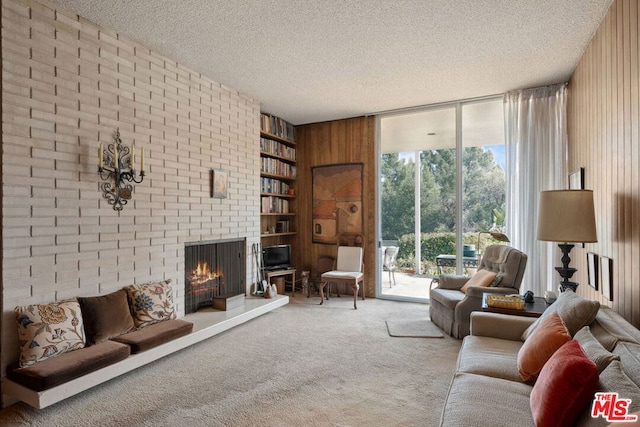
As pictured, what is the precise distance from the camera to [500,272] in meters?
3.72

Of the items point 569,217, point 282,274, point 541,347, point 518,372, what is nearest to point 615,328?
point 541,347

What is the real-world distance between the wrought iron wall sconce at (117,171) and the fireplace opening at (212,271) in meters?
0.93

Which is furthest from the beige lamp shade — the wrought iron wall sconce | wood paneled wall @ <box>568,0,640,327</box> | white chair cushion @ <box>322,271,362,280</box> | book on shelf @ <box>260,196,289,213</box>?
Result: book on shelf @ <box>260,196,289,213</box>

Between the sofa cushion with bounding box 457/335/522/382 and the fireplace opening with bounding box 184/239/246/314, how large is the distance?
9.44ft

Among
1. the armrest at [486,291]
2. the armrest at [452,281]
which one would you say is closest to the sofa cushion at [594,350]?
the armrest at [486,291]

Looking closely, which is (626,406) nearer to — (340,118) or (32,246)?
(32,246)

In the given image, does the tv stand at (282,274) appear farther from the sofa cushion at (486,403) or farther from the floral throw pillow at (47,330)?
the sofa cushion at (486,403)

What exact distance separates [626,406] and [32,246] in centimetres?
339

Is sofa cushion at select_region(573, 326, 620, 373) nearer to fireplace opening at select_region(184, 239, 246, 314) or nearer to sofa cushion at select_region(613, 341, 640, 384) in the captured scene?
sofa cushion at select_region(613, 341, 640, 384)

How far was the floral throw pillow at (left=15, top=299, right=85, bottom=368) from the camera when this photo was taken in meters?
2.31

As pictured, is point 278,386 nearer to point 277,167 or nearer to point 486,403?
point 486,403

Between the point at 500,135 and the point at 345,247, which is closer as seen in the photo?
the point at 500,135

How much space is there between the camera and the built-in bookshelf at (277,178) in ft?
17.7

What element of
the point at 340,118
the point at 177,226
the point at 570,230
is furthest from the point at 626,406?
the point at 340,118
